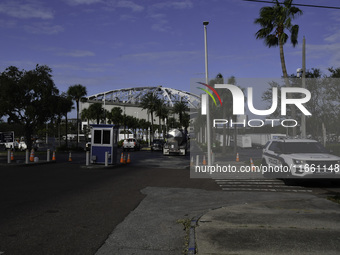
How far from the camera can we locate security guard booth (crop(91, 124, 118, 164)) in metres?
21.4

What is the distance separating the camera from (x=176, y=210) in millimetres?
8656

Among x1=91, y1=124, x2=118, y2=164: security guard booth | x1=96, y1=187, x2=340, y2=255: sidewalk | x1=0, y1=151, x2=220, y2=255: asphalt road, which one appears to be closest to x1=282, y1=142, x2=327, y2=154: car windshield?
x1=0, y1=151, x2=220, y2=255: asphalt road

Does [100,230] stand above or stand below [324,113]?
Answer: below

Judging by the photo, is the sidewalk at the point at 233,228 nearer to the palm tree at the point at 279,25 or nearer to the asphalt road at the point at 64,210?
the asphalt road at the point at 64,210

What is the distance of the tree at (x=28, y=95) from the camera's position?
33438 mm

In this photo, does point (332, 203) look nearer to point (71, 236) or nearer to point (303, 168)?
point (303, 168)

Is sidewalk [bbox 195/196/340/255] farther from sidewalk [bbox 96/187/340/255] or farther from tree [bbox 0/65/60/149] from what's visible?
tree [bbox 0/65/60/149]

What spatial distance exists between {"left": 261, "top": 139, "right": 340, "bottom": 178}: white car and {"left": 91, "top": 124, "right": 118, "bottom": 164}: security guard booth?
983cm

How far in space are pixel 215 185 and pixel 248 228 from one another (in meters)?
7.19

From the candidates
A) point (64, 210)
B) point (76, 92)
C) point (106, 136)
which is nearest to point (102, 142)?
point (106, 136)

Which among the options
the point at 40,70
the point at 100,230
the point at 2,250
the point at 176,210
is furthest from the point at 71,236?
the point at 40,70

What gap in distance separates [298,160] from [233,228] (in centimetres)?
749

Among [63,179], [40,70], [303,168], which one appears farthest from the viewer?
[40,70]

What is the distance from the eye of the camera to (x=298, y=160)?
12945mm
